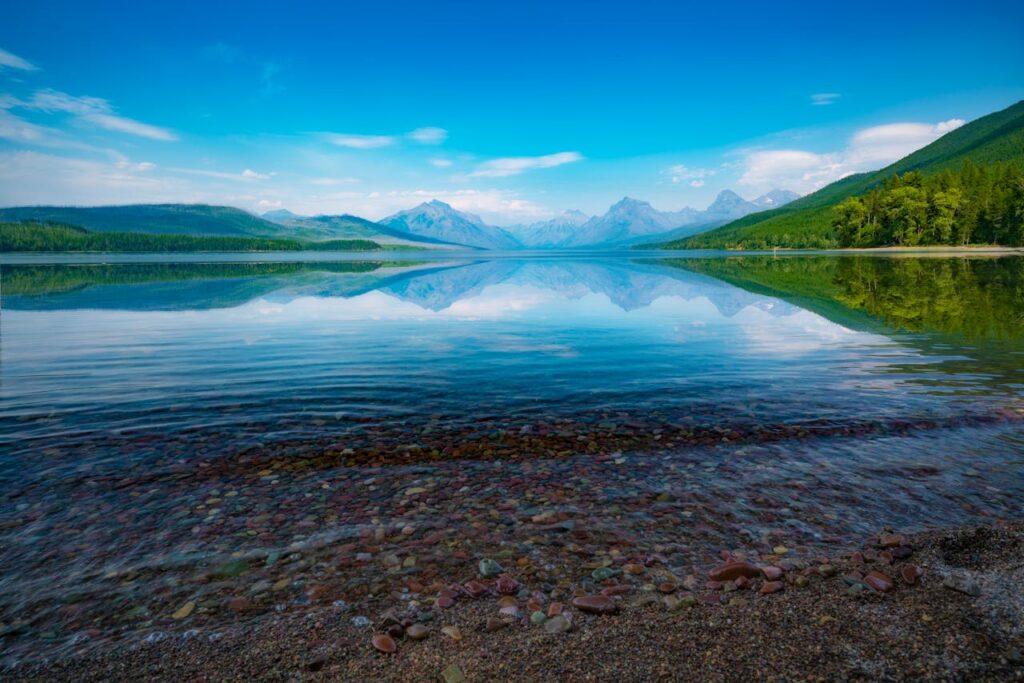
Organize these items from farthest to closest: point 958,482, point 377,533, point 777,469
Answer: point 777,469 < point 958,482 < point 377,533

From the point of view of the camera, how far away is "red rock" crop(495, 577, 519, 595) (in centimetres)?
849

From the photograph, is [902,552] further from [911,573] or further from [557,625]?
[557,625]

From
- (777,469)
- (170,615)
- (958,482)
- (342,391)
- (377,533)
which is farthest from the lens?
(342,391)

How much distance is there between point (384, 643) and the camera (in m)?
7.25

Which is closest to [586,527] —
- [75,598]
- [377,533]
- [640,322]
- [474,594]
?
[474,594]

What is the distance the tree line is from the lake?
600ft

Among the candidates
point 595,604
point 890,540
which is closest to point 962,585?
point 890,540

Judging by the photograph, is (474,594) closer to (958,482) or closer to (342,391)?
(958,482)

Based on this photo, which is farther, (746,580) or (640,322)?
(640,322)

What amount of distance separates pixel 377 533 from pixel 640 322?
34.8 m

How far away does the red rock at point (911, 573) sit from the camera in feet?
27.6

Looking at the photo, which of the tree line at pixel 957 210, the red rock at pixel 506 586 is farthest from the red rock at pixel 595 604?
the tree line at pixel 957 210

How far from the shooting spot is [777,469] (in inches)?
525

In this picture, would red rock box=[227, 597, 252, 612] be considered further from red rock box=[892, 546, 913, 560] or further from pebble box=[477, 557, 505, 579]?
red rock box=[892, 546, 913, 560]
